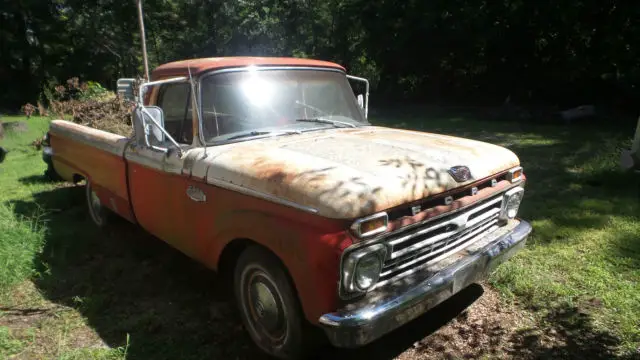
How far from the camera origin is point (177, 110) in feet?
12.5

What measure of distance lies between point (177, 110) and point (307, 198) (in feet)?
6.31

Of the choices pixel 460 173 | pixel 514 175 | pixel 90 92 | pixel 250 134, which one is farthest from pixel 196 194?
pixel 90 92

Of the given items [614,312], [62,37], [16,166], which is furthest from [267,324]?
[62,37]

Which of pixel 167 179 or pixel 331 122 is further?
pixel 331 122

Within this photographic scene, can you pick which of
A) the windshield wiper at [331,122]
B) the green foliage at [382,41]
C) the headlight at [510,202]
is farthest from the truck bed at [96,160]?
the green foliage at [382,41]

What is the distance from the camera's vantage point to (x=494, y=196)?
3.26 metres

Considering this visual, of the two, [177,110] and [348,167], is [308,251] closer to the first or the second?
[348,167]

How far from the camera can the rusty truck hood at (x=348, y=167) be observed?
241 centimetres

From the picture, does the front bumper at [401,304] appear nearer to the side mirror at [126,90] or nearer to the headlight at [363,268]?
the headlight at [363,268]

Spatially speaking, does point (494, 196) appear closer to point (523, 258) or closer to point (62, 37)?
point (523, 258)

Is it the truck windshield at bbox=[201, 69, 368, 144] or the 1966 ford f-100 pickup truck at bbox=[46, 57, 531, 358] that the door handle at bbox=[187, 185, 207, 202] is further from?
the truck windshield at bbox=[201, 69, 368, 144]

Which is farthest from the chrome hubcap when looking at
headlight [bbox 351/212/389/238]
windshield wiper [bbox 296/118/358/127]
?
windshield wiper [bbox 296/118/358/127]

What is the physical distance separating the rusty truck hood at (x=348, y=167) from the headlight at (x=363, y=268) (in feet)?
0.73

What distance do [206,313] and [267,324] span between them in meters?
0.89
